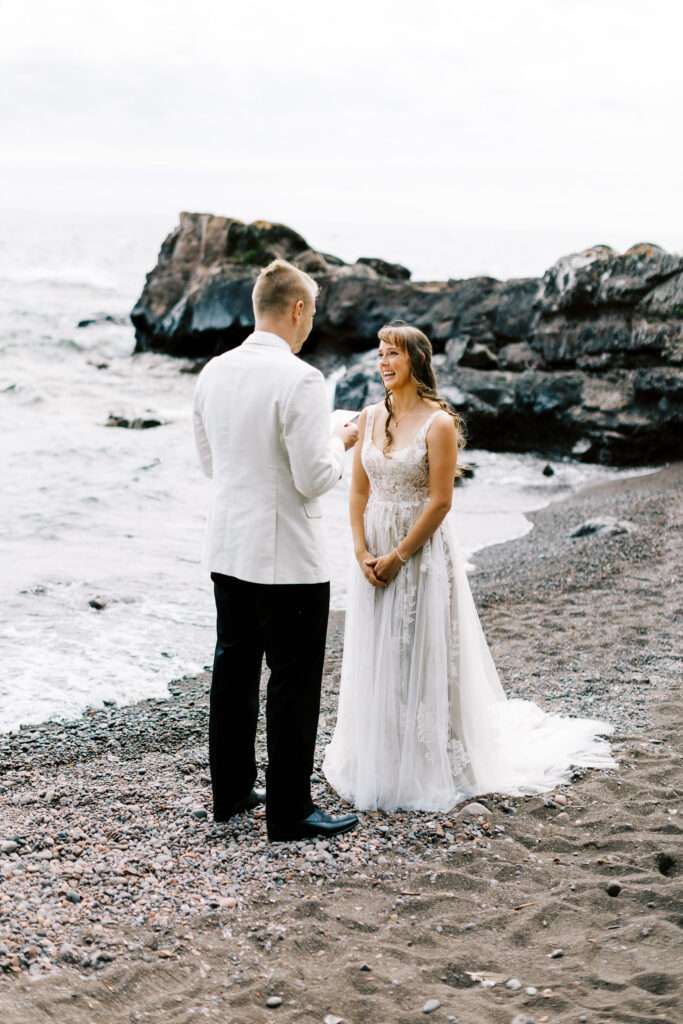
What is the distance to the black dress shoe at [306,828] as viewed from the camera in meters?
3.87

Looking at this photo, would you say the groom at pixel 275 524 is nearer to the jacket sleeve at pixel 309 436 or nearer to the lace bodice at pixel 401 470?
the jacket sleeve at pixel 309 436

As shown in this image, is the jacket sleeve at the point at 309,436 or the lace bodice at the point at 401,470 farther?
the lace bodice at the point at 401,470

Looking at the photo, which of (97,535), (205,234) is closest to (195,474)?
(97,535)

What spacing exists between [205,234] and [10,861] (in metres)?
24.8

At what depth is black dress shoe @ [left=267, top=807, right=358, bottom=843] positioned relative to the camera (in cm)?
387

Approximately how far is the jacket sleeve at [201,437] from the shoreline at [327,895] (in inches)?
62.8

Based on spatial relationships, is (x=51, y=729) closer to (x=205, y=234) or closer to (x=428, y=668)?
(x=428, y=668)

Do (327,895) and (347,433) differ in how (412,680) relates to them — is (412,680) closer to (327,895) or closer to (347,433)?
(327,895)

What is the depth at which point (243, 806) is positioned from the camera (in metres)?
4.14

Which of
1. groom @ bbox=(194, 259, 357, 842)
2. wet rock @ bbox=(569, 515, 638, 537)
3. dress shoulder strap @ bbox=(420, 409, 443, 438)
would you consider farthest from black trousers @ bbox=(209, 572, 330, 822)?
wet rock @ bbox=(569, 515, 638, 537)

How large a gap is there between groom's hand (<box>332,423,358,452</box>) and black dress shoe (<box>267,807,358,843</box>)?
5.26ft

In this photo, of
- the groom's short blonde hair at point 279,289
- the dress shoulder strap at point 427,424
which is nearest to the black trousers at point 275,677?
the dress shoulder strap at point 427,424

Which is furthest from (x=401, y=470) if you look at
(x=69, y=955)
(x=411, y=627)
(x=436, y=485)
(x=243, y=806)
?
(x=69, y=955)

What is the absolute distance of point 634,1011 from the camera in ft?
8.83
